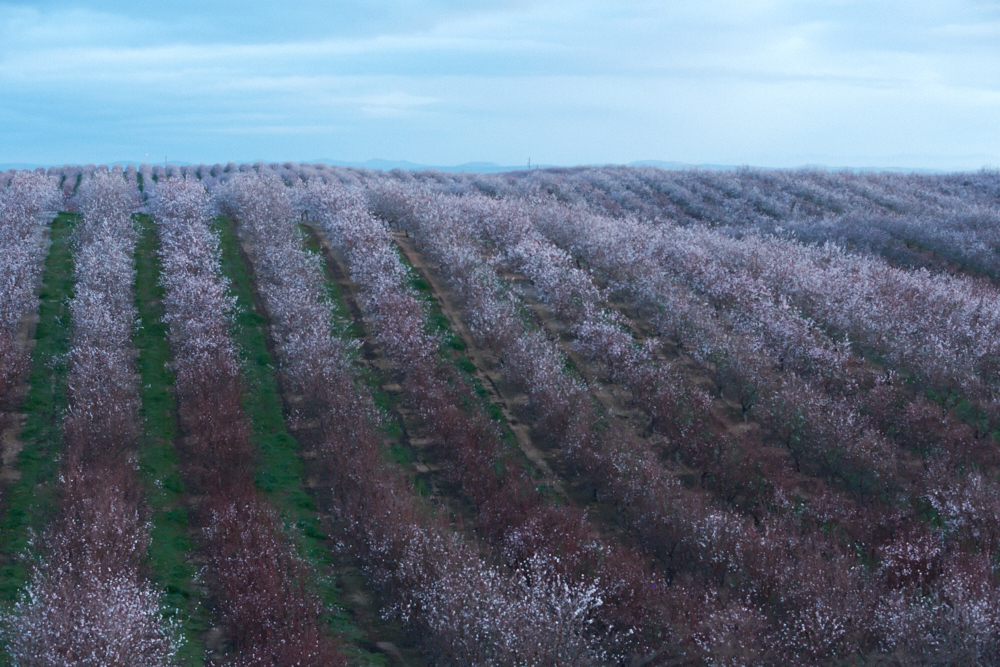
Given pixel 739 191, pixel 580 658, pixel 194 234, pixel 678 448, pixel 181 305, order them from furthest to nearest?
pixel 739 191, pixel 194 234, pixel 181 305, pixel 678 448, pixel 580 658

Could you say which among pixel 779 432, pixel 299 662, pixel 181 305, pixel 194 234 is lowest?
pixel 299 662

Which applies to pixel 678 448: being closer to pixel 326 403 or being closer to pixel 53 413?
pixel 326 403

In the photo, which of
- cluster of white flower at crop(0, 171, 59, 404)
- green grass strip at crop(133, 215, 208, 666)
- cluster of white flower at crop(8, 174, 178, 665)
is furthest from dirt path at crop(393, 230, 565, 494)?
cluster of white flower at crop(0, 171, 59, 404)

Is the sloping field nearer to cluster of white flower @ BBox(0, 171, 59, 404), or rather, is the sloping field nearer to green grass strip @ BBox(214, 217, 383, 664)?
green grass strip @ BBox(214, 217, 383, 664)

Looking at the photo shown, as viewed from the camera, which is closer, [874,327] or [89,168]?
[874,327]

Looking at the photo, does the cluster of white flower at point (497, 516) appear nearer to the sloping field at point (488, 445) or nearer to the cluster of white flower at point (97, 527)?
the sloping field at point (488, 445)

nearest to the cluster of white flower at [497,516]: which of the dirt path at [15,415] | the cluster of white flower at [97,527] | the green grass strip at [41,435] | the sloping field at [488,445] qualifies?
the sloping field at [488,445]

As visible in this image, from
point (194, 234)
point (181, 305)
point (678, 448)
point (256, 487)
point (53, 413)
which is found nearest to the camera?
point (256, 487)

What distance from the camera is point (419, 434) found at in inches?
821

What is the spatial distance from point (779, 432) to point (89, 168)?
233 feet

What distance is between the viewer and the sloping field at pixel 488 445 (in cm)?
1240

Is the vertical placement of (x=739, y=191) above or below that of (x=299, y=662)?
above

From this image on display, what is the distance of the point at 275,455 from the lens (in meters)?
19.7

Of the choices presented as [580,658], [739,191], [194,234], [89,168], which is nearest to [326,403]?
[580,658]
